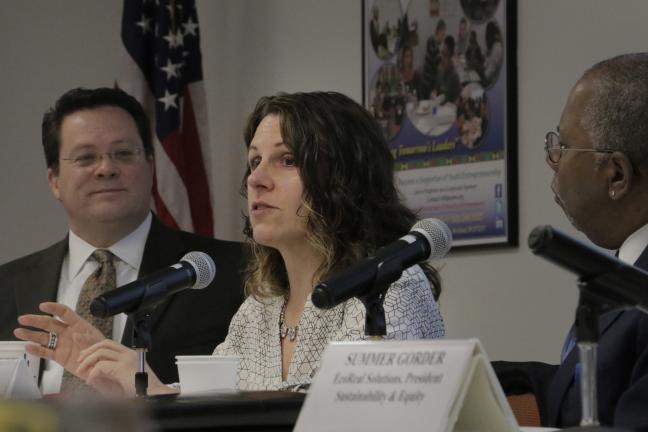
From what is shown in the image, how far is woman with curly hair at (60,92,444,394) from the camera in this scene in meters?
2.51

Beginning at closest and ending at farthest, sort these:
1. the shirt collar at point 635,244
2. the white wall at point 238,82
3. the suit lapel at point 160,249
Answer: the shirt collar at point 635,244 < the suit lapel at point 160,249 < the white wall at point 238,82

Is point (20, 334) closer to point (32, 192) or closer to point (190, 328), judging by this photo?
point (190, 328)

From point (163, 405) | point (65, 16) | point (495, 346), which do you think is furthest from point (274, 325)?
point (65, 16)

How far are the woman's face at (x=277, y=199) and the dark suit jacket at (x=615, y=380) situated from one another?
2.64 feet

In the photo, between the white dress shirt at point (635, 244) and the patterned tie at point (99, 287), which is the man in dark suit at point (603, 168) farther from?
the patterned tie at point (99, 287)

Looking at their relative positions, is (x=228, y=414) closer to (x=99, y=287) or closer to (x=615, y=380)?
(x=615, y=380)

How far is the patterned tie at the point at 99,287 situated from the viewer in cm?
364

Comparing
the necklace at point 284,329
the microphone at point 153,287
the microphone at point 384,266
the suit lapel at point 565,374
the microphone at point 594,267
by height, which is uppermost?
the microphone at point 594,267

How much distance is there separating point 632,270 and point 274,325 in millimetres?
1545

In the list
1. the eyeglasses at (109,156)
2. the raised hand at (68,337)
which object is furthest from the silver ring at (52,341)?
the eyeglasses at (109,156)

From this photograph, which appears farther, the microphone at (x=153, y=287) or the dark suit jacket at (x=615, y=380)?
the microphone at (x=153, y=287)

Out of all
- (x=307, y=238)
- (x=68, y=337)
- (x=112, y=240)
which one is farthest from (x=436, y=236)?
(x=112, y=240)

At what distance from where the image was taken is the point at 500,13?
4.34m

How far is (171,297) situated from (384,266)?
2.09 metres
